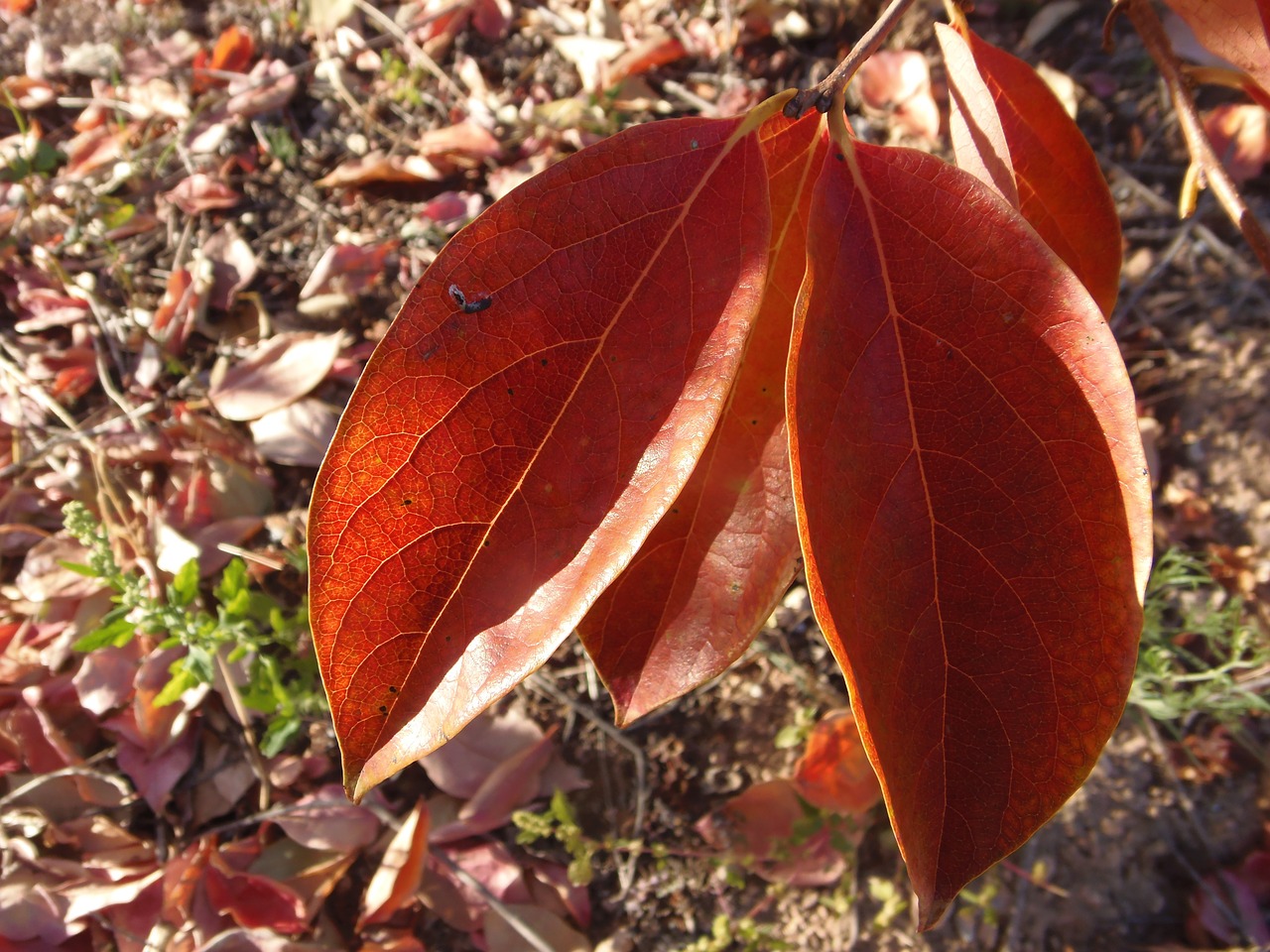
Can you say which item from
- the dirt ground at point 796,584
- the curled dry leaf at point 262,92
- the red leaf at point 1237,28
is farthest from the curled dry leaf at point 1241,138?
the curled dry leaf at point 262,92

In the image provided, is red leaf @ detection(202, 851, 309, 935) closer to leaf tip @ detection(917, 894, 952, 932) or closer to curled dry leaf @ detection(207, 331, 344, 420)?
curled dry leaf @ detection(207, 331, 344, 420)

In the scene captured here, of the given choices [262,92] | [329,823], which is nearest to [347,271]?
[262,92]

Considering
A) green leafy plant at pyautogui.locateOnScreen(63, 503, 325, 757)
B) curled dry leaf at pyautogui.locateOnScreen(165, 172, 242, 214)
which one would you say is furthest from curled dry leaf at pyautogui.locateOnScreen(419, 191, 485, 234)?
green leafy plant at pyautogui.locateOnScreen(63, 503, 325, 757)

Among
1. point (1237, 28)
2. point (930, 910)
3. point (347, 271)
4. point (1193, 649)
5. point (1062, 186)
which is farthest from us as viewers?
point (347, 271)

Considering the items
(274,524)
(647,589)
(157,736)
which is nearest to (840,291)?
(647,589)

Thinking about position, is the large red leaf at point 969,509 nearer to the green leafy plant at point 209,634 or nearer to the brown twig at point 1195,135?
the brown twig at point 1195,135

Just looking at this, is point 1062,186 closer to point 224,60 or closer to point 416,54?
point 416,54

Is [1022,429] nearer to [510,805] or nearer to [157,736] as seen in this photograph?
[510,805]
